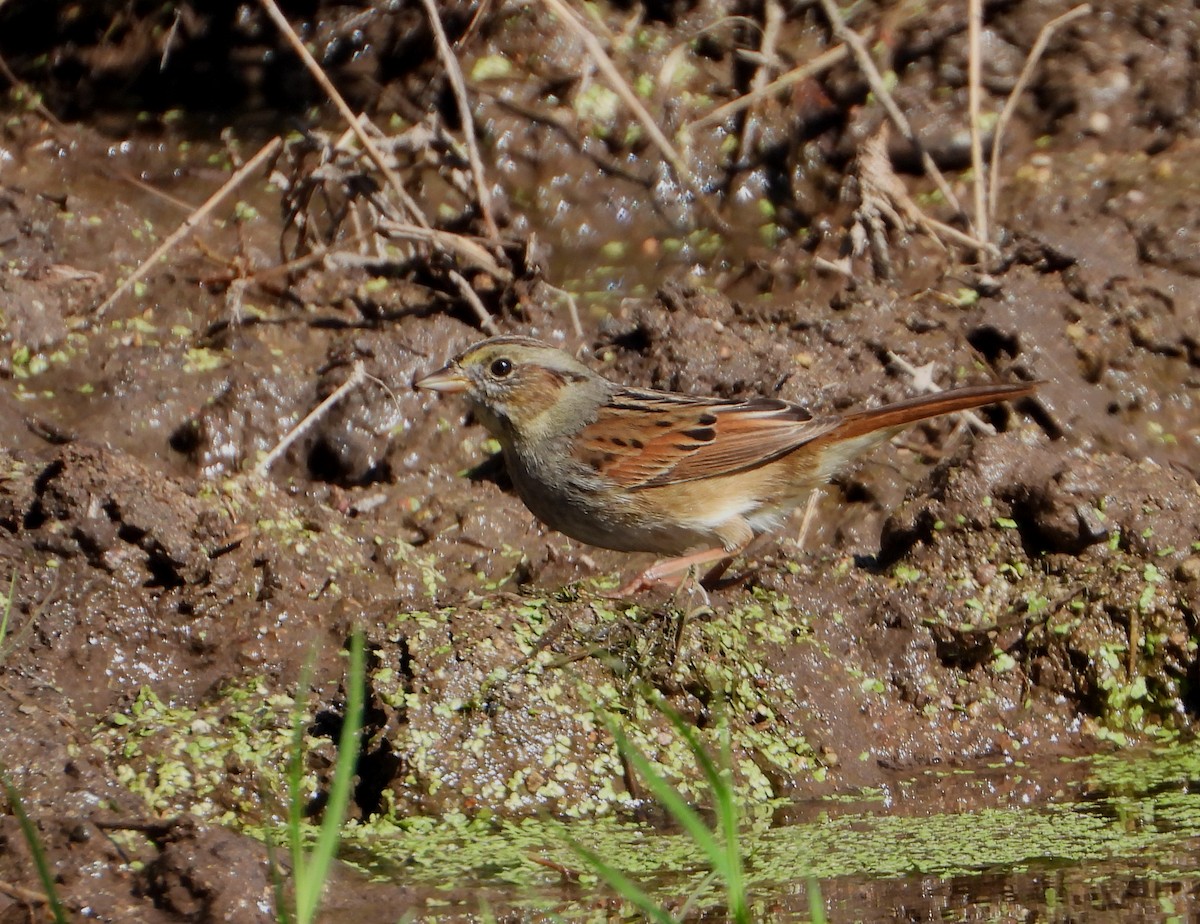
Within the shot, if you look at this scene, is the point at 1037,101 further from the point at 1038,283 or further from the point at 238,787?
the point at 238,787

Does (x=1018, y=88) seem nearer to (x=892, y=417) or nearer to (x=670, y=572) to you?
(x=892, y=417)

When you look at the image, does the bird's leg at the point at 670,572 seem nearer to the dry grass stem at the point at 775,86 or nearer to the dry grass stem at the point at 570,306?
the dry grass stem at the point at 570,306

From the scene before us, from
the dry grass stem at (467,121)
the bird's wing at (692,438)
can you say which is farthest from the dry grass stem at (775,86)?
the bird's wing at (692,438)

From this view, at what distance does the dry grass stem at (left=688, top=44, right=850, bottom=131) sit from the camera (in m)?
8.15

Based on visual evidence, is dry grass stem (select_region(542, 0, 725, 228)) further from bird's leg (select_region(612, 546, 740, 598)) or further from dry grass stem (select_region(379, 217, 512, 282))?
bird's leg (select_region(612, 546, 740, 598))

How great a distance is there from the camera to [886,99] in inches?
312

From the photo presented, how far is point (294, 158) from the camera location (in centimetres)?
768

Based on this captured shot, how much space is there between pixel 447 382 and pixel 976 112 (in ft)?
10.8

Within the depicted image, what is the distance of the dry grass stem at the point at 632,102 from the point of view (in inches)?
297

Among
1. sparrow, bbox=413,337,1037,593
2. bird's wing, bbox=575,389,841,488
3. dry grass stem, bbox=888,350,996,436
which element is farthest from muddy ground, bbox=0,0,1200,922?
bird's wing, bbox=575,389,841,488

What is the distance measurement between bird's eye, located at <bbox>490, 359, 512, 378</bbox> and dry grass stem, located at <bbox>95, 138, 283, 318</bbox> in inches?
69.8

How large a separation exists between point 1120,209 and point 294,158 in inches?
152

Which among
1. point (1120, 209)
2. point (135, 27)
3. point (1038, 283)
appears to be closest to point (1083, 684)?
point (1038, 283)

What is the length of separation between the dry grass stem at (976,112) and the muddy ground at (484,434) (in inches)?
5.7
